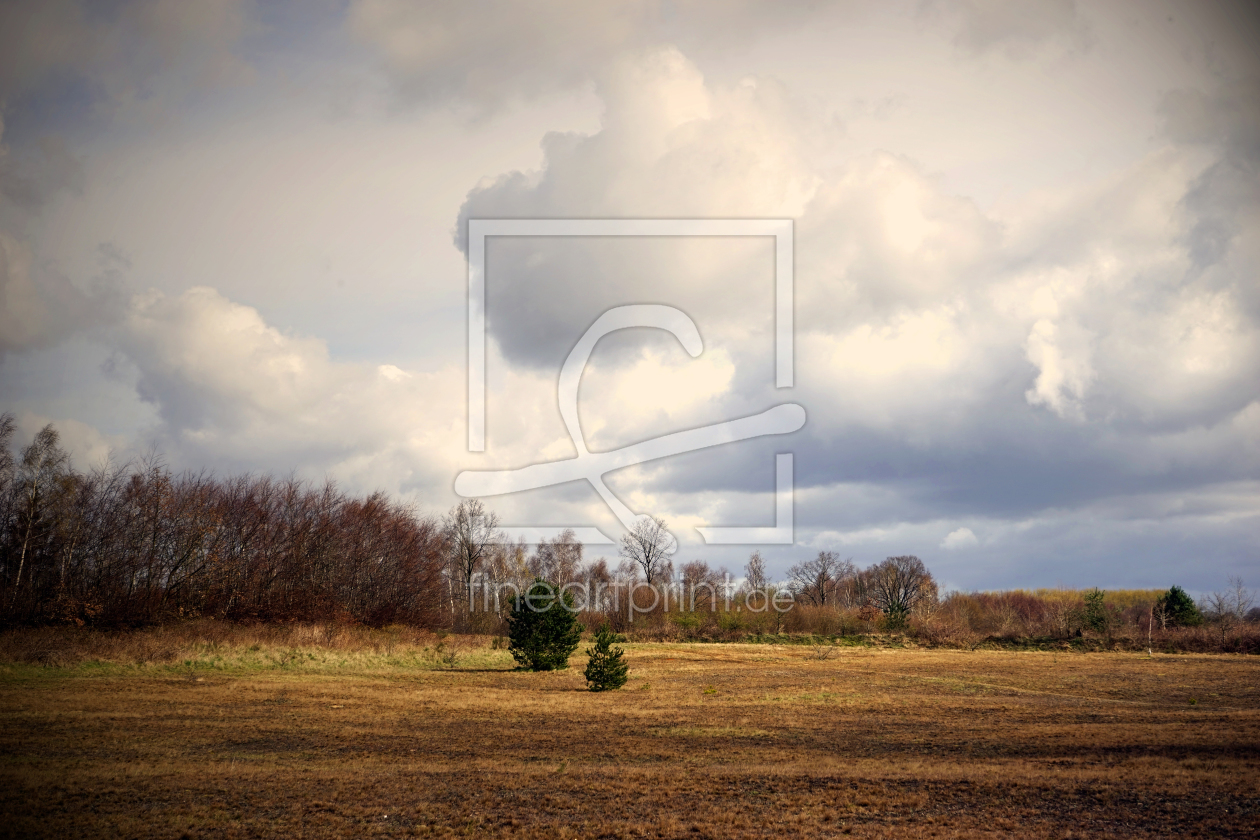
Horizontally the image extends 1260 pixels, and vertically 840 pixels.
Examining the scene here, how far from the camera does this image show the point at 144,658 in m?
30.2

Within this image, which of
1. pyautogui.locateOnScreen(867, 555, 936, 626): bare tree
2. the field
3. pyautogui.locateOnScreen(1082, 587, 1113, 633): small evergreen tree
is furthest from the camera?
pyautogui.locateOnScreen(867, 555, 936, 626): bare tree

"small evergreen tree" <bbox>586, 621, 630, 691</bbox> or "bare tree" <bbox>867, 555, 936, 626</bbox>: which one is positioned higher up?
"small evergreen tree" <bbox>586, 621, 630, 691</bbox>

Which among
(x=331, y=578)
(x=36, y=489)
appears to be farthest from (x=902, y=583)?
(x=36, y=489)

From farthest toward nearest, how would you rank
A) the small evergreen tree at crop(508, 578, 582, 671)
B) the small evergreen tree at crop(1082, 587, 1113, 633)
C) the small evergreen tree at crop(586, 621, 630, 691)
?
the small evergreen tree at crop(1082, 587, 1113, 633), the small evergreen tree at crop(508, 578, 582, 671), the small evergreen tree at crop(586, 621, 630, 691)

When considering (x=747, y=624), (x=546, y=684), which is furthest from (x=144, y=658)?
(x=747, y=624)

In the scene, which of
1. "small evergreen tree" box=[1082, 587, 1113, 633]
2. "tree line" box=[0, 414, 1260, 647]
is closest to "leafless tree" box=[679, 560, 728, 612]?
"tree line" box=[0, 414, 1260, 647]

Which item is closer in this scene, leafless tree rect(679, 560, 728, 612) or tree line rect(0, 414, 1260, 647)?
tree line rect(0, 414, 1260, 647)

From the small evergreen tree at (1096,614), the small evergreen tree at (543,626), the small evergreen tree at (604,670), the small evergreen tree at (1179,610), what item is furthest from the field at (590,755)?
the small evergreen tree at (1179,610)

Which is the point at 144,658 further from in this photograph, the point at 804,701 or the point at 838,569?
the point at 838,569

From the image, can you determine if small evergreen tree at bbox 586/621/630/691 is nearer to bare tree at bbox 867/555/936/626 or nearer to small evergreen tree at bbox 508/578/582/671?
small evergreen tree at bbox 508/578/582/671

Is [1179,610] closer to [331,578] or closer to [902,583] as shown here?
[902,583]

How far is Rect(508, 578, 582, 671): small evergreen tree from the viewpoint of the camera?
36.1 m

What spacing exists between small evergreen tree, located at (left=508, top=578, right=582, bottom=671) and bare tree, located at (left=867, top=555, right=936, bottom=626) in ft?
233

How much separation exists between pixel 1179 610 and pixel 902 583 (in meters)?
39.6
